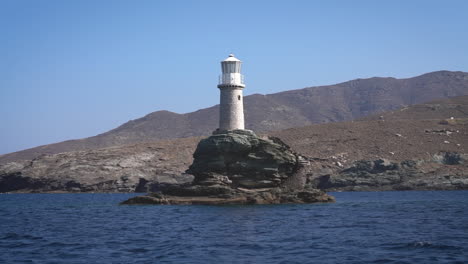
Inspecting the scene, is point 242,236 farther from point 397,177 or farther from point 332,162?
point 332,162

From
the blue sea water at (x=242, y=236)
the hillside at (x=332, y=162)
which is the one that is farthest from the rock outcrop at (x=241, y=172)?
the hillside at (x=332, y=162)

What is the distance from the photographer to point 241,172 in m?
53.9

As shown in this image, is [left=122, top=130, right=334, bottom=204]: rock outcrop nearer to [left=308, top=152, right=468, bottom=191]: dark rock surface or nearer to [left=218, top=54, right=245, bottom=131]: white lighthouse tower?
[left=218, top=54, right=245, bottom=131]: white lighthouse tower

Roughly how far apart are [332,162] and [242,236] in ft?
242

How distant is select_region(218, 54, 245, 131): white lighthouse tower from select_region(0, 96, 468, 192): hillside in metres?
28.5

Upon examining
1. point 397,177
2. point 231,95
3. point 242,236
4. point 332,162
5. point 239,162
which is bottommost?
point 242,236

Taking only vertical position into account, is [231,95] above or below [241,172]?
above

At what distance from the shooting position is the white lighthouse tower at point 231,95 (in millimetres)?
55625

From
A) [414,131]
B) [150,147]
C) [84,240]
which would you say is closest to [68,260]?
[84,240]

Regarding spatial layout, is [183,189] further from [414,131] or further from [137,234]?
[414,131]

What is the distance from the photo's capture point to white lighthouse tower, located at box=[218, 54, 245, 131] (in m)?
55.6

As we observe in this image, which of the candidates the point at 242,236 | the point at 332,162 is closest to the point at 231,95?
the point at 242,236

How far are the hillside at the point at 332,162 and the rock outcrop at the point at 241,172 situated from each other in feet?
89.5

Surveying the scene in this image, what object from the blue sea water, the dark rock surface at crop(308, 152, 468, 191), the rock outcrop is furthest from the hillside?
the blue sea water
